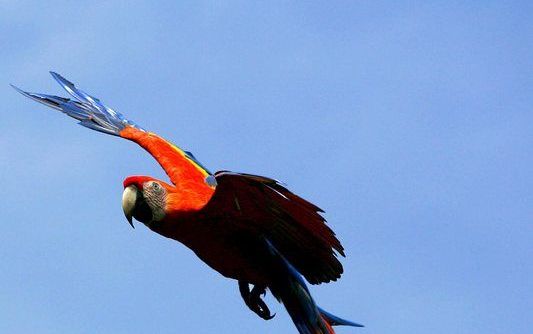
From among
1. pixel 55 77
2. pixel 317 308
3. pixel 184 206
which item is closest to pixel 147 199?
pixel 184 206

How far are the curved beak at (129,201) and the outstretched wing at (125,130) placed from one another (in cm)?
57

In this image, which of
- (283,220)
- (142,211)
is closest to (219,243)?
(283,220)

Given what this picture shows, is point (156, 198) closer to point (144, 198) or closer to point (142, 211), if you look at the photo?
point (144, 198)

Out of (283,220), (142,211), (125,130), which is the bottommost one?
(142,211)

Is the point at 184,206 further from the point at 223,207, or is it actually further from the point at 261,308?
the point at 261,308

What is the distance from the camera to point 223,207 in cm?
931

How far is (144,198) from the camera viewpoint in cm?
973

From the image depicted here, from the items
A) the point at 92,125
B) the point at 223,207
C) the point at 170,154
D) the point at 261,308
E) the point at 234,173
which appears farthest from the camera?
the point at 92,125

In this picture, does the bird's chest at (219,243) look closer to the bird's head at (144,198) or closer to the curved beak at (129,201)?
the bird's head at (144,198)

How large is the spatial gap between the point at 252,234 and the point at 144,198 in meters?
0.99

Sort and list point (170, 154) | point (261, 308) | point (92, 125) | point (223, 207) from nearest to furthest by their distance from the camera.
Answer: point (223, 207)
point (261, 308)
point (170, 154)
point (92, 125)

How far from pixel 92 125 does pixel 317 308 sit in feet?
11.2

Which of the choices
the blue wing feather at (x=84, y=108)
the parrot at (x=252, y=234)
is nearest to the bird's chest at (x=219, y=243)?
the parrot at (x=252, y=234)

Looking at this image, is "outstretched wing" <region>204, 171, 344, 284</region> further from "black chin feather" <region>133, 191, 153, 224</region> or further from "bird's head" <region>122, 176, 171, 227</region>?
"black chin feather" <region>133, 191, 153, 224</region>
